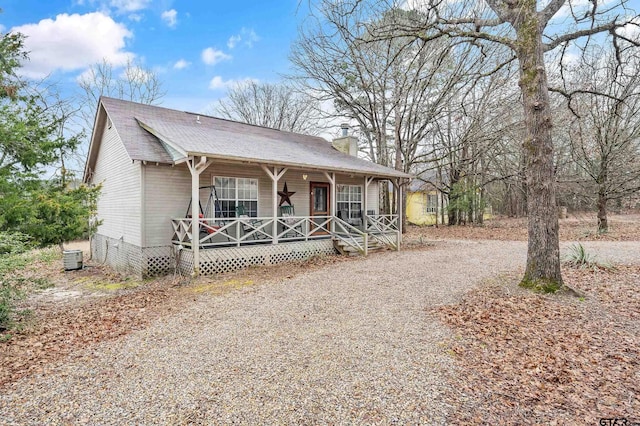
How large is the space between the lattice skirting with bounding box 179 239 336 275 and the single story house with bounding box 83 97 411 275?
0.09 ft

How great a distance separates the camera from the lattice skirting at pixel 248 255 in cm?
827

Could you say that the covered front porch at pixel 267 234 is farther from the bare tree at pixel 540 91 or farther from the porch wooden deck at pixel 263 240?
the bare tree at pixel 540 91

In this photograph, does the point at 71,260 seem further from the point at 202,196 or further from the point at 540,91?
the point at 540,91

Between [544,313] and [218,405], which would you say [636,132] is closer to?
[544,313]

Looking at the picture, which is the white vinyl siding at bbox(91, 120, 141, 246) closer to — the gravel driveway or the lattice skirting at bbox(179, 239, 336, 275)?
the lattice skirting at bbox(179, 239, 336, 275)

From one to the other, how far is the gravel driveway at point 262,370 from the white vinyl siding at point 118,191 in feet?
15.9

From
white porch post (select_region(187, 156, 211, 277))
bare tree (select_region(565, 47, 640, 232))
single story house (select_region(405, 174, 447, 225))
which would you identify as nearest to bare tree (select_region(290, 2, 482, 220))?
bare tree (select_region(565, 47, 640, 232))

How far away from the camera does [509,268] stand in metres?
8.05

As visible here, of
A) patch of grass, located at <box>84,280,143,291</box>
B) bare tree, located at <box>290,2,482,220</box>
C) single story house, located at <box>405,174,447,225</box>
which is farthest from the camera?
single story house, located at <box>405,174,447,225</box>

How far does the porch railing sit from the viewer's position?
28.4 ft

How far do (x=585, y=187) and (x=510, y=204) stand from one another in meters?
9.81

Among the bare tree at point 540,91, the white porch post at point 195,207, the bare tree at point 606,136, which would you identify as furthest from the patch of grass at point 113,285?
the bare tree at point 606,136

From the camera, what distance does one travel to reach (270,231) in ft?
35.7

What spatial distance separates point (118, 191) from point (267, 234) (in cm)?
517
